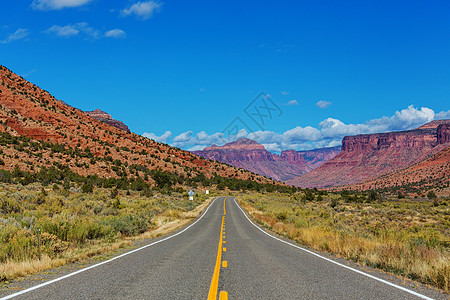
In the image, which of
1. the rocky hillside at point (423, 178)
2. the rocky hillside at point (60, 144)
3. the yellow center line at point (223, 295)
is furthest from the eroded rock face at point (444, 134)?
the yellow center line at point (223, 295)

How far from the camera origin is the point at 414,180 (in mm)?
121875

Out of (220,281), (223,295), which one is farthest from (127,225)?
(223,295)

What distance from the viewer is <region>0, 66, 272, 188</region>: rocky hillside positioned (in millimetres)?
53594

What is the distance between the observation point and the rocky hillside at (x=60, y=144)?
53.6m

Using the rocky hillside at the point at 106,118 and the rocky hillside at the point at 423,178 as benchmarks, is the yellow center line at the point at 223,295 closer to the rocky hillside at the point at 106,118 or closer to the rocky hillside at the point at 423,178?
the rocky hillside at the point at 423,178

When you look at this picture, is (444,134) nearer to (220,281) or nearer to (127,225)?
(127,225)

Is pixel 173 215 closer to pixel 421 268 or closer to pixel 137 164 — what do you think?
pixel 421 268

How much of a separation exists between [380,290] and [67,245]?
1066 centimetres

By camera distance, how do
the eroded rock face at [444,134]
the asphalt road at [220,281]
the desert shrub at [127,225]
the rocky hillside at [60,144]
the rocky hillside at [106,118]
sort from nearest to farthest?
the asphalt road at [220,281], the desert shrub at [127,225], the rocky hillside at [60,144], the rocky hillside at [106,118], the eroded rock face at [444,134]

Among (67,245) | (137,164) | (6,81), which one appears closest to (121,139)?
(137,164)

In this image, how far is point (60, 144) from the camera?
63.9 metres

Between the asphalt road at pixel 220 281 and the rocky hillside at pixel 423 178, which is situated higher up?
the rocky hillside at pixel 423 178

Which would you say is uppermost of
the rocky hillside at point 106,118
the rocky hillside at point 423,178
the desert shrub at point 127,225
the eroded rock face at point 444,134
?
the rocky hillside at point 106,118

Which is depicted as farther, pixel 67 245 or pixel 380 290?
pixel 67 245
